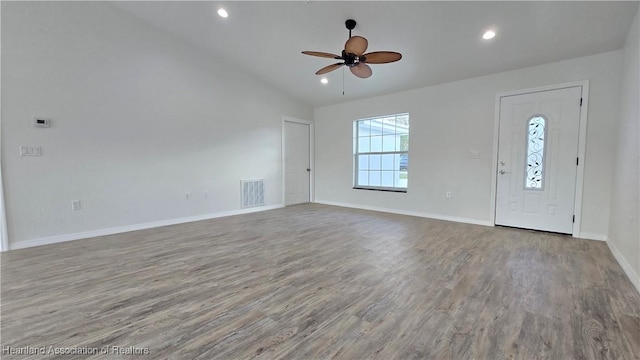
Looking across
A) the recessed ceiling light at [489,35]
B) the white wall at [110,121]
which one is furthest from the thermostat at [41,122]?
the recessed ceiling light at [489,35]

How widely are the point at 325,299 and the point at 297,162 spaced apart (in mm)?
4833

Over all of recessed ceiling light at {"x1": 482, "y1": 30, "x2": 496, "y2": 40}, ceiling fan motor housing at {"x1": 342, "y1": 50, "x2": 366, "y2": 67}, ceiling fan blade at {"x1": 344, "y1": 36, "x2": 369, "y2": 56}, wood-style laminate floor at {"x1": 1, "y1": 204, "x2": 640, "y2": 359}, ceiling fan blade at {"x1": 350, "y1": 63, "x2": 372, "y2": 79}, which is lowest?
wood-style laminate floor at {"x1": 1, "y1": 204, "x2": 640, "y2": 359}

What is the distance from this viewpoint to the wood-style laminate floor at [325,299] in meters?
1.51

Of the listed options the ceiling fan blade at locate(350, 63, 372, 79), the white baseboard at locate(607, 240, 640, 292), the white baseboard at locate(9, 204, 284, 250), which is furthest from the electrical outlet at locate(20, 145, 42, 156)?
the white baseboard at locate(607, 240, 640, 292)

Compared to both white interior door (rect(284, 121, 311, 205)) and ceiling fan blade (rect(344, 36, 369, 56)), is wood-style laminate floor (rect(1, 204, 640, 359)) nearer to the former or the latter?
ceiling fan blade (rect(344, 36, 369, 56))

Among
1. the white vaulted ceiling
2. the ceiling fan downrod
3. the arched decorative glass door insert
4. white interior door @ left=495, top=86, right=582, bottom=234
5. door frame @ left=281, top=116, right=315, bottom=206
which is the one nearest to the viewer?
the white vaulted ceiling

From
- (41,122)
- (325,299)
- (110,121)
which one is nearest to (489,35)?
(325,299)

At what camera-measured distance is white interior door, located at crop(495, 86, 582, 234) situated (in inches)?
146

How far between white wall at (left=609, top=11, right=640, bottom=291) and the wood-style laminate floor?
0.67 ft

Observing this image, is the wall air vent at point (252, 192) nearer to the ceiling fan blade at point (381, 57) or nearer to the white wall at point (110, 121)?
the white wall at point (110, 121)

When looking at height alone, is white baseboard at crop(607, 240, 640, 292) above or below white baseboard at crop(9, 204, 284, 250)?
above

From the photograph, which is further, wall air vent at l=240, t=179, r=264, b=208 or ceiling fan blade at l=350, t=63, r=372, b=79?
wall air vent at l=240, t=179, r=264, b=208

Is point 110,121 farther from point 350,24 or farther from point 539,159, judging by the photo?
point 539,159

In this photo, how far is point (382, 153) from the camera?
5.88 m
